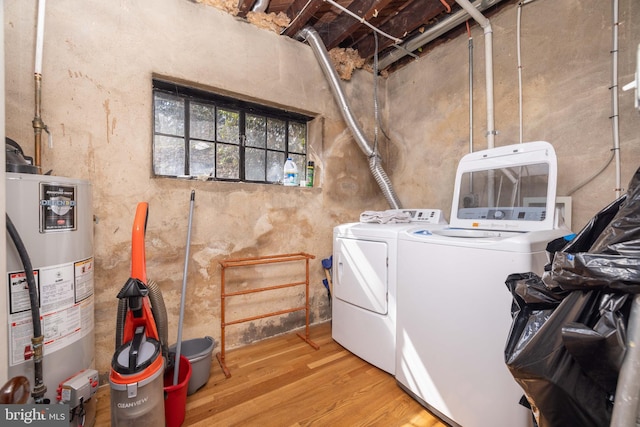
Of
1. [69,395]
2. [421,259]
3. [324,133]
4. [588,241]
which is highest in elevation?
[324,133]

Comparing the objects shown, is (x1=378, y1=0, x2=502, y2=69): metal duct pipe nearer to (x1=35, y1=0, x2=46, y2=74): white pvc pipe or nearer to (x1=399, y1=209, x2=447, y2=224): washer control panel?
(x1=399, y1=209, x2=447, y2=224): washer control panel

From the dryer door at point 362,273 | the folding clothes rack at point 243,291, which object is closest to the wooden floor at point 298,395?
the folding clothes rack at point 243,291

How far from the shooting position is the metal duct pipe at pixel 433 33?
1888 millimetres

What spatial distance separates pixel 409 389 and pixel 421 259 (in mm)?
757

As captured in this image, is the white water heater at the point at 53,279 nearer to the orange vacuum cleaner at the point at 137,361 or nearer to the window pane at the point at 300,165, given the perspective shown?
the orange vacuum cleaner at the point at 137,361

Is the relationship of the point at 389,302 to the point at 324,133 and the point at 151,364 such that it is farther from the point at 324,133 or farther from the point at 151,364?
the point at 324,133

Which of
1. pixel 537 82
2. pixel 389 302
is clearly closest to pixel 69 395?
pixel 389 302

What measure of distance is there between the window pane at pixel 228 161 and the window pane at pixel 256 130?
15 cm

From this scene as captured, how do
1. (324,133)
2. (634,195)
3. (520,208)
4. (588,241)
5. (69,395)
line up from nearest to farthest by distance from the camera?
(634,195) < (588,241) < (69,395) < (520,208) < (324,133)

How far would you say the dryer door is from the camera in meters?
1.69

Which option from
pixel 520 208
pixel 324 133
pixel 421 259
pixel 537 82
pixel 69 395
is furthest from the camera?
pixel 324 133

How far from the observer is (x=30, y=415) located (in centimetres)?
92
